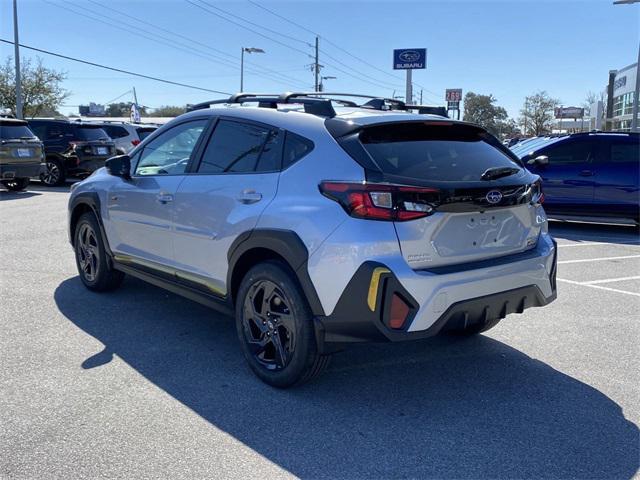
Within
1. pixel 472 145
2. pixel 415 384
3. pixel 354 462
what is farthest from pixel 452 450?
pixel 472 145

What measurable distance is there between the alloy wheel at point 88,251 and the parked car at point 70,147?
11.0 meters

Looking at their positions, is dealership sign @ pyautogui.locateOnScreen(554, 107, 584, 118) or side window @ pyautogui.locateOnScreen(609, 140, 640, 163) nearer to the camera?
side window @ pyautogui.locateOnScreen(609, 140, 640, 163)

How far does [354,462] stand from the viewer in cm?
287

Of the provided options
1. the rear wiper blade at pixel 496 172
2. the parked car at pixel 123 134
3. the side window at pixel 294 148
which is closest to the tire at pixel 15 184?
the parked car at pixel 123 134

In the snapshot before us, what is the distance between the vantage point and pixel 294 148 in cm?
365

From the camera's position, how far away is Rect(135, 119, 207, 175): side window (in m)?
4.52

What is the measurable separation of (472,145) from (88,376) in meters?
2.92

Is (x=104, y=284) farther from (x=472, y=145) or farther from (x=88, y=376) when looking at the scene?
(x=472, y=145)

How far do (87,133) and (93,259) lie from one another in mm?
11801

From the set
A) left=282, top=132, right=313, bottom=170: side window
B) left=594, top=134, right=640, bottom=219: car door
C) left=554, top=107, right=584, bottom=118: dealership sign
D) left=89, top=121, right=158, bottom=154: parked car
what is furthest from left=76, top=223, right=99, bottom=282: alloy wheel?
left=554, top=107, right=584, bottom=118: dealership sign

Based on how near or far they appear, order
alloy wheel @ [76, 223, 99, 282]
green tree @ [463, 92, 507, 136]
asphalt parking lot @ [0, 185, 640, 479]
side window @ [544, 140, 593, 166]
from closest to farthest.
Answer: asphalt parking lot @ [0, 185, 640, 479]
alloy wheel @ [76, 223, 99, 282]
side window @ [544, 140, 593, 166]
green tree @ [463, 92, 507, 136]

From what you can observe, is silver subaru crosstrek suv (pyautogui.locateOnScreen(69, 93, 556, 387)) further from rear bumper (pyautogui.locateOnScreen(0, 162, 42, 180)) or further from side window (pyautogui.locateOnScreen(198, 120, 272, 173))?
rear bumper (pyautogui.locateOnScreen(0, 162, 42, 180))

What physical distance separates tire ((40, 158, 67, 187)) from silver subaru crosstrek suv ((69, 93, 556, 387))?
13209mm

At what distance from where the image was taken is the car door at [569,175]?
10344 millimetres
